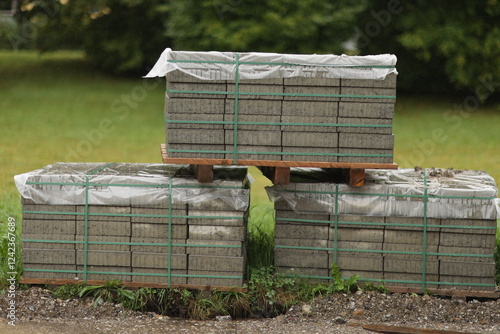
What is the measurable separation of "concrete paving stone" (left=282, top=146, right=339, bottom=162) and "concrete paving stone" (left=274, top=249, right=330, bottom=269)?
1030 millimetres

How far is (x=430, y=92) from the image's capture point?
90.5ft

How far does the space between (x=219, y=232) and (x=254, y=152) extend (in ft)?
2.97

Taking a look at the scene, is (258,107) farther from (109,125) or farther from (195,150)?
(109,125)

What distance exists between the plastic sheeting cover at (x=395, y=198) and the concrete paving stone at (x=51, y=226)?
209 cm

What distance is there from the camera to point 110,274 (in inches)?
305

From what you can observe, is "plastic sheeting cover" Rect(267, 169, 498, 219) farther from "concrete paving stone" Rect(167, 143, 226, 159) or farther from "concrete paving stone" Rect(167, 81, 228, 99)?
"concrete paving stone" Rect(167, 81, 228, 99)

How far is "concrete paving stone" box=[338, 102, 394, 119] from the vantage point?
→ 24.6 feet

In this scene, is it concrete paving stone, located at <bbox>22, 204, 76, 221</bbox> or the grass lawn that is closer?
concrete paving stone, located at <bbox>22, 204, 76, 221</bbox>

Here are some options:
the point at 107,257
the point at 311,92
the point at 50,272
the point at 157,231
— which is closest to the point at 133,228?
the point at 157,231

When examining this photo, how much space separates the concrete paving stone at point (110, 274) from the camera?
7754 mm

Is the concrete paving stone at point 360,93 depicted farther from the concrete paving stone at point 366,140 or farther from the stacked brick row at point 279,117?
the concrete paving stone at point 366,140

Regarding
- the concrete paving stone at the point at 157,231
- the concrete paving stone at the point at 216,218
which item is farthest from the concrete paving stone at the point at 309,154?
the concrete paving stone at the point at 157,231

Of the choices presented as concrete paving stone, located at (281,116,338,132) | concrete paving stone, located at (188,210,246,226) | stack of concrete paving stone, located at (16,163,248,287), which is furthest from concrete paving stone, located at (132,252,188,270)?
→ concrete paving stone, located at (281,116,338,132)

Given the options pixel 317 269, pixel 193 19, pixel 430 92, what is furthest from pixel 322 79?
pixel 430 92
